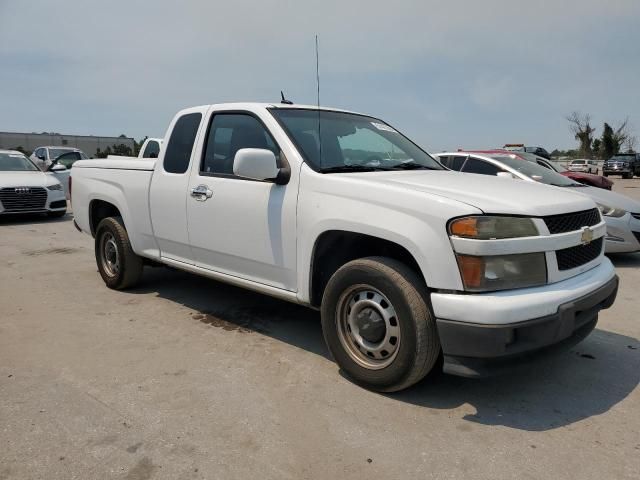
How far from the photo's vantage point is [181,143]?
449 centimetres

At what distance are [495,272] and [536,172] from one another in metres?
5.57

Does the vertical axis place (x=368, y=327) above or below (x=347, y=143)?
below

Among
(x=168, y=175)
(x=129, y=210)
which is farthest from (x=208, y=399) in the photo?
(x=129, y=210)

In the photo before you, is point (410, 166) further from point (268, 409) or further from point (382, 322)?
point (268, 409)

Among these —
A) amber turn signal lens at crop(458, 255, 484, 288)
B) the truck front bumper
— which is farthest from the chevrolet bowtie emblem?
amber turn signal lens at crop(458, 255, 484, 288)

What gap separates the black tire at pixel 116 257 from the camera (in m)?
5.18

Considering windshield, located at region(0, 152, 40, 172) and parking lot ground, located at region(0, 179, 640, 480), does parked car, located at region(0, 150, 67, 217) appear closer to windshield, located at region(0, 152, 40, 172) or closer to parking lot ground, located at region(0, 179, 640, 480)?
windshield, located at region(0, 152, 40, 172)

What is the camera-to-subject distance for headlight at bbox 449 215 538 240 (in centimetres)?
268

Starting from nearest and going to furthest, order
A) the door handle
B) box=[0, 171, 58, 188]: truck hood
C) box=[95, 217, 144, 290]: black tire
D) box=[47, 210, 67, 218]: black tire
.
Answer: the door handle → box=[95, 217, 144, 290]: black tire → box=[0, 171, 58, 188]: truck hood → box=[47, 210, 67, 218]: black tire

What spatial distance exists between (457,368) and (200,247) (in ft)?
7.72

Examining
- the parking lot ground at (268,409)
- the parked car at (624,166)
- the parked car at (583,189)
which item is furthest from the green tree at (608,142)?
the parking lot ground at (268,409)

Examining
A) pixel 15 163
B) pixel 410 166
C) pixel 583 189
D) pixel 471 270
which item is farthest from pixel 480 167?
pixel 15 163

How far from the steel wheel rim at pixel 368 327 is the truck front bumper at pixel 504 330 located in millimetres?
374

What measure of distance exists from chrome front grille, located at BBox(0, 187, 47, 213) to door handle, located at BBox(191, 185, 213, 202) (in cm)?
845
